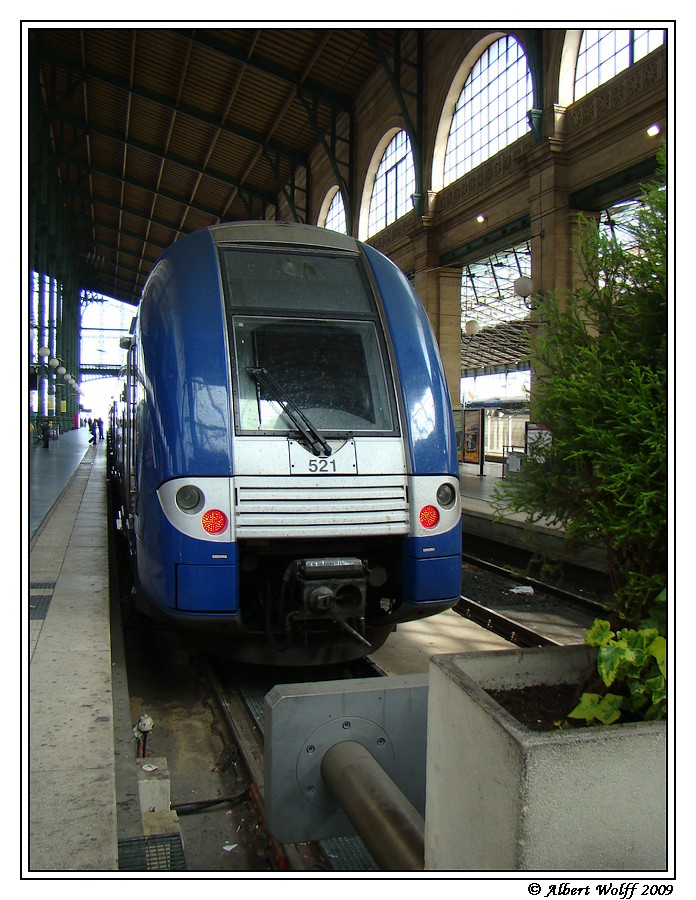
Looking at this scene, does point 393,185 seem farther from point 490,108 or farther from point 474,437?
point 474,437

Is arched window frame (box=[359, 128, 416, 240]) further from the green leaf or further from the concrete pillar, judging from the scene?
the green leaf

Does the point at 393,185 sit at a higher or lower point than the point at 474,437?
higher

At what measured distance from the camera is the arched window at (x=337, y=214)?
27156 millimetres

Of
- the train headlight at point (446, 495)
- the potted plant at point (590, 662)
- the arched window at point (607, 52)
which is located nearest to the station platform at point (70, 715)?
the potted plant at point (590, 662)

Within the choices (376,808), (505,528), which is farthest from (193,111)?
(376,808)

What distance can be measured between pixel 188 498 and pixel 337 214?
82.5 ft

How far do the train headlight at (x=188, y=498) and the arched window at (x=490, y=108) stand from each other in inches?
588

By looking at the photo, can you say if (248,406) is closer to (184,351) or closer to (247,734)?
(184,351)

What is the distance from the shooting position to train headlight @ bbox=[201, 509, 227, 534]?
4230mm

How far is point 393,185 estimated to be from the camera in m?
23.3

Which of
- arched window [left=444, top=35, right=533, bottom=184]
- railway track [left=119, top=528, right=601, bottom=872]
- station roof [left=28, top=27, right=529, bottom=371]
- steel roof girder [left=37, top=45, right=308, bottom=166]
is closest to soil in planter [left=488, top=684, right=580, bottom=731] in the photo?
railway track [left=119, top=528, right=601, bottom=872]

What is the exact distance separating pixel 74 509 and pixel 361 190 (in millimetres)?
16719

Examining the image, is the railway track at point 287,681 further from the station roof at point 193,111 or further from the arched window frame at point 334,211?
the arched window frame at point 334,211

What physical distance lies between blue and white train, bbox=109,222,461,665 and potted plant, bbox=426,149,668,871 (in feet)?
6.71
